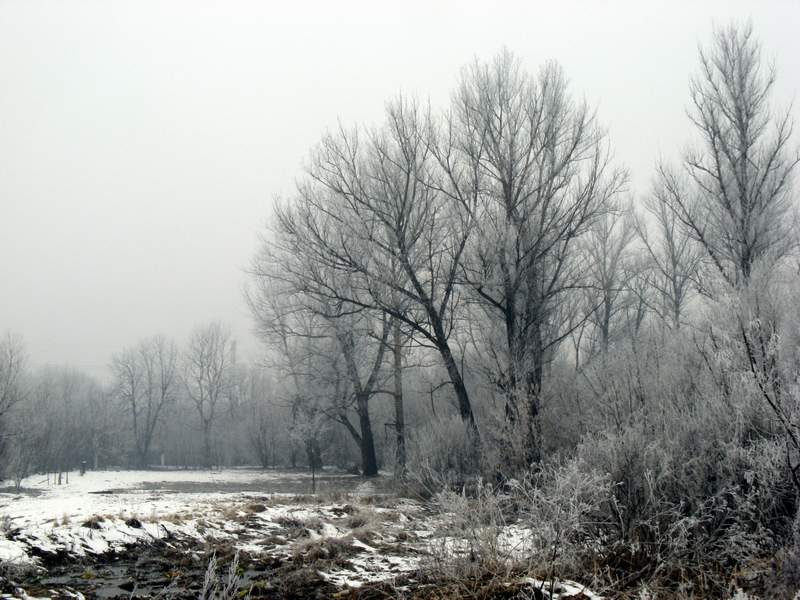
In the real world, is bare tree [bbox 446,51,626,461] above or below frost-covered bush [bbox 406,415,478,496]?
above

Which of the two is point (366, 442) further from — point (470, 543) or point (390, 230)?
point (470, 543)

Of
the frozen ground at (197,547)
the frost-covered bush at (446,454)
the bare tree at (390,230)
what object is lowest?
the frozen ground at (197,547)

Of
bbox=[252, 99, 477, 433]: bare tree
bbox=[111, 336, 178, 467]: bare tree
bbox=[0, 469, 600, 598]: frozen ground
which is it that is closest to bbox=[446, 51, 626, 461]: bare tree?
bbox=[252, 99, 477, 433]: bare tree

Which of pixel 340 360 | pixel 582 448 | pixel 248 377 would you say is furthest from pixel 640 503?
pixel 248 377

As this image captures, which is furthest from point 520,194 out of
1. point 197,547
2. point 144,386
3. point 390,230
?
point 144,386

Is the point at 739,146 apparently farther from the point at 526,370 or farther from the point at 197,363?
the point at 197,363

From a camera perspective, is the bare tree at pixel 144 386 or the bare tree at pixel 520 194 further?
the bare tree at pixel 144 386

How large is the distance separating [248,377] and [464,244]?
53.2 m

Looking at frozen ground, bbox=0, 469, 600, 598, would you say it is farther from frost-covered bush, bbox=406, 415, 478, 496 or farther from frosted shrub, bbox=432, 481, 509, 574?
frost-covered bush, bbox=406, 415, 478, 496

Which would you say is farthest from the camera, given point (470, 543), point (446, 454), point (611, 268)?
point (611, 268)

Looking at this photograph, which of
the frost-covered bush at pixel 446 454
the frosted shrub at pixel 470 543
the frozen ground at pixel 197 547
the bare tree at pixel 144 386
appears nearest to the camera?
the frosted shrub at pixel 470 543

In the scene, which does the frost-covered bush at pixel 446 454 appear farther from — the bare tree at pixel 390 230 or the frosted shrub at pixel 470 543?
the frosted shrub at pixel 470 543

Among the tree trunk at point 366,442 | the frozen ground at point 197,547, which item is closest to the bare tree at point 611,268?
the tree trunk at point 366,442

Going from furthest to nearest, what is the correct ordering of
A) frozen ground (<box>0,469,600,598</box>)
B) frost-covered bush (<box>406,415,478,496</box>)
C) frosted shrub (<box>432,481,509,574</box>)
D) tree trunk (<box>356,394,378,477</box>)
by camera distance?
tree trunk (<box>356,394,378,477</box>) < frost-covered bush (<box>406,415,478,496</box>) < frozen ground (<box>0,469,600,598</box>) < frosted shrub (<box>432,481,509,574</box>)
